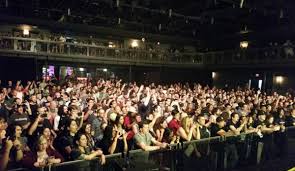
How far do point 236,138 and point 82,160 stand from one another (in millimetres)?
4320

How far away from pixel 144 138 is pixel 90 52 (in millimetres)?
15175

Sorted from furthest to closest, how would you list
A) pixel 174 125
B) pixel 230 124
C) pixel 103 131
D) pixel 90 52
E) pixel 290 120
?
pixel 90 52
pixel 290 120
pixel 230 124
pixel 174 125
pixel 103 131

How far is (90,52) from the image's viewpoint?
21.7m

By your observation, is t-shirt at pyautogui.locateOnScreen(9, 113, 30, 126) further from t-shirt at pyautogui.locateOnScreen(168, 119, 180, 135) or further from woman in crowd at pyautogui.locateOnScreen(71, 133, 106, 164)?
t-shirt at pyautogui.locateOnScreen(168, 119, 180, 135)

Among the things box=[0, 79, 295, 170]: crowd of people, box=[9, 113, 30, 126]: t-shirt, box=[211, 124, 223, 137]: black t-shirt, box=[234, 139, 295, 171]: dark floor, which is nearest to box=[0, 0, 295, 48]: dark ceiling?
box=[0, 79, 295, 170]: crowd of people

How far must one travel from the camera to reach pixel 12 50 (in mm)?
18156

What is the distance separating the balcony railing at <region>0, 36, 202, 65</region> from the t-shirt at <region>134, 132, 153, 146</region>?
13.3 meters

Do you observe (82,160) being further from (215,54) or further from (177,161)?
(215,54)

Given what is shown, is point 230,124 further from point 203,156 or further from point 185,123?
point 203,156

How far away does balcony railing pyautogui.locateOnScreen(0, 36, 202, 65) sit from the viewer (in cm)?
1845

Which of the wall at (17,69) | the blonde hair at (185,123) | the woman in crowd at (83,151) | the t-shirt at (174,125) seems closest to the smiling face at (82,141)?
the woman in crowd at (83,151)

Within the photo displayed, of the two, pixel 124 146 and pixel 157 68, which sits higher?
pixel 157 68

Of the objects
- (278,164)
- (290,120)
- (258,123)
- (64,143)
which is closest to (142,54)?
(290,120)

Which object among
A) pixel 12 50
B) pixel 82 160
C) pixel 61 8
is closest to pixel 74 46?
pixel 61 8
